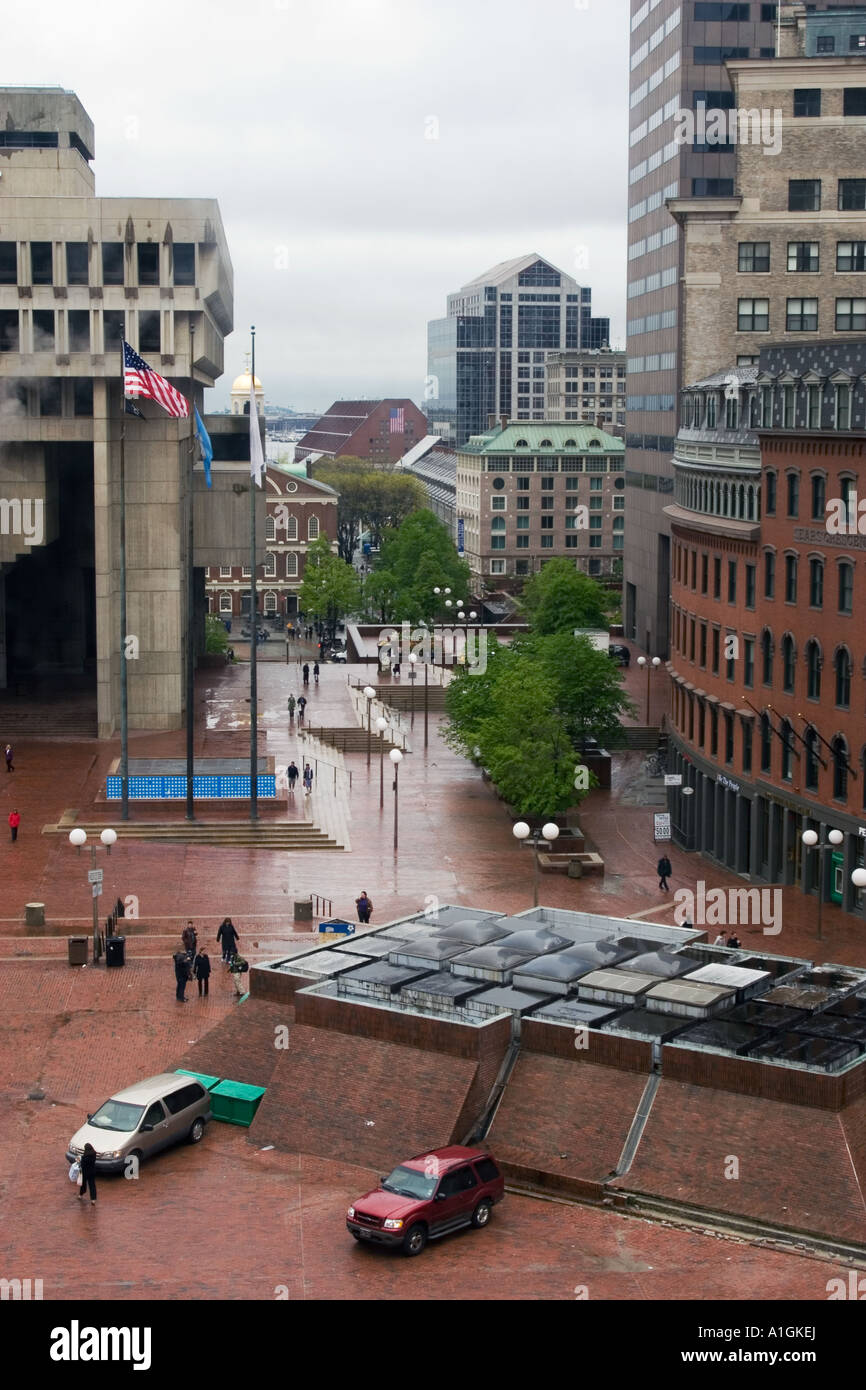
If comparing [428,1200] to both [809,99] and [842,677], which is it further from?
[809,99]

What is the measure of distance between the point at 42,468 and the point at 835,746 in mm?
31936

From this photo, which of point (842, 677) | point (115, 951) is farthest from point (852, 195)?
point (115, 951)

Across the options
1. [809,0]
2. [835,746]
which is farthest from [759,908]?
[809,0]

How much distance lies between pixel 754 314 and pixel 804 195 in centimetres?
503

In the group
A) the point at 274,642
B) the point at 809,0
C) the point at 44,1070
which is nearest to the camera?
the point at 44,1070

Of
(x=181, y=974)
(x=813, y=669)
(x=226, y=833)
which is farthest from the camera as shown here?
(x=226, y=833)

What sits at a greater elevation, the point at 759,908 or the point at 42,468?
the point at 42,468

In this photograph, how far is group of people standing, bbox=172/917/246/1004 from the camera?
3741cm

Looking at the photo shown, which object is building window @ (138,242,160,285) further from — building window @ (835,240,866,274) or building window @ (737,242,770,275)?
building window @ (835,240,866,274)

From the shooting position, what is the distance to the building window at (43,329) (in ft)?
216

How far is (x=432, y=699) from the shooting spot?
265ft

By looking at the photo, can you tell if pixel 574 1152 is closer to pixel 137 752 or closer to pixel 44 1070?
pixel 44 1070

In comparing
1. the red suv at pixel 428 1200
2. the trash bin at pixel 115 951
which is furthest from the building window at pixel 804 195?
the red suv at pixel 428 1200

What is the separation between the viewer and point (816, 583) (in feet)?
160
